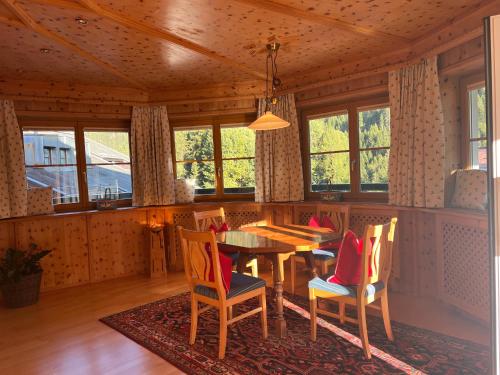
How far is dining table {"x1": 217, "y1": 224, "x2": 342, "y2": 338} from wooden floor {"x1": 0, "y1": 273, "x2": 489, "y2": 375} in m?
0.89

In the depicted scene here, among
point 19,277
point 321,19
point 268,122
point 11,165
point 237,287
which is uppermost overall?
point 321,19

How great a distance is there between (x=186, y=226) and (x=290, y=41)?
277cm

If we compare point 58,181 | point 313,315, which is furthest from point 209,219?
point 58,181

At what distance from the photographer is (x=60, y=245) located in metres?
4.38

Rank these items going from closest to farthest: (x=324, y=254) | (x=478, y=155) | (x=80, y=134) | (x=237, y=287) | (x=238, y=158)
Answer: (x=237, y=287)
(x=478, y=155)
(x=324, y=254)
(x=80, y=134)
(x=238, y=158)

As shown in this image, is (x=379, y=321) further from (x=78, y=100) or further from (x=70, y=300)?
(x=78, y=100)

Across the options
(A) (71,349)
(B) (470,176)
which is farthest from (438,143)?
(A) (71,349)

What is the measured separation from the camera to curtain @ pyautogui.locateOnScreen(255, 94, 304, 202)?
4.68 metres

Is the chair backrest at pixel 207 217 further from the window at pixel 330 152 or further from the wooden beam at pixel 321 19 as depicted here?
the wooden beam at pixel 321 19

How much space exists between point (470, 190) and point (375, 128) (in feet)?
4.27

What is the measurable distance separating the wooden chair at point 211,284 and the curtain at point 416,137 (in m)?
1.80

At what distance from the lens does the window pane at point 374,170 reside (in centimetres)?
409

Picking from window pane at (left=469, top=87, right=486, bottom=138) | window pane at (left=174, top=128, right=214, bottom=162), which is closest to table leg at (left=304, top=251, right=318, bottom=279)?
window pane at (left=469, top=87, right=486, bottom=138)

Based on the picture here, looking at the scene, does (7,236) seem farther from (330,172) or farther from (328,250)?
(330,172)
